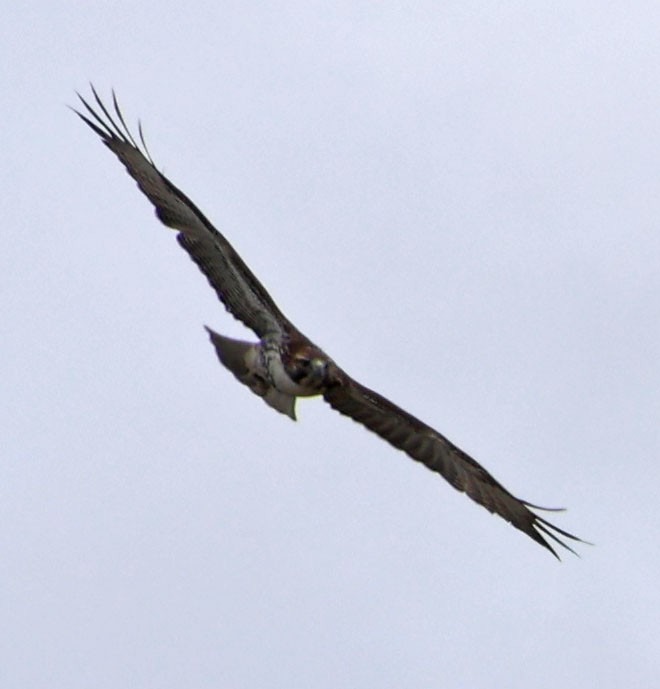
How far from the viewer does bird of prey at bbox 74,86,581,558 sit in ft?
74.2

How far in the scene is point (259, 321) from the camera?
2288 centimetres

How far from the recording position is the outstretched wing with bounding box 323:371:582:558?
76.6 ft

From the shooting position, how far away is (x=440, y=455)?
23.7 m

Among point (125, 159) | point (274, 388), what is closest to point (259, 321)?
point (274, 388)

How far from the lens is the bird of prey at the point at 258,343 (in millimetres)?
22625

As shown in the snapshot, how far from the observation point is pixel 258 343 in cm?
2280

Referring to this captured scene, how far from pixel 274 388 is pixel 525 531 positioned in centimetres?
299

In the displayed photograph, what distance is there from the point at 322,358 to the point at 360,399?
2.66 ft

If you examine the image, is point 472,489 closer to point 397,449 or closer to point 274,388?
point 397,449

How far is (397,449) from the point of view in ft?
77.4

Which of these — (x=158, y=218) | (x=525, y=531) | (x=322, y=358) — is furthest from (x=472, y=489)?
(x=158, y=218)

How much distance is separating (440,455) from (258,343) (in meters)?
2.29

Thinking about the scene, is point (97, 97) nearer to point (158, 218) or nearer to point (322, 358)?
point (158, 218)

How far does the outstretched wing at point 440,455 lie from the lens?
2336 cm
